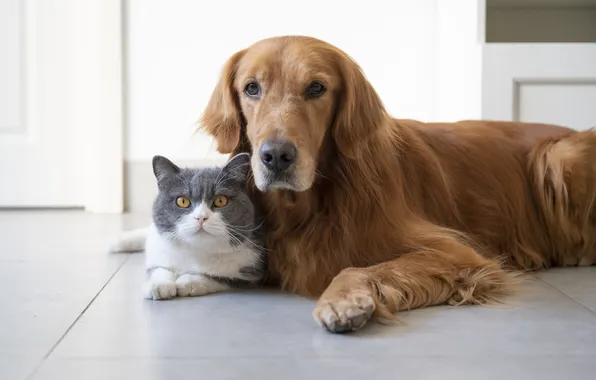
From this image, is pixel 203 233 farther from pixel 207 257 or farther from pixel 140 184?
pixel 140 184

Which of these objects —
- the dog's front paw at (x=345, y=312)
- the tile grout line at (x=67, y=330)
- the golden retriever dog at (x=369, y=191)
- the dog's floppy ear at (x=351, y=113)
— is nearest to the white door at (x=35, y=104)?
the tile grout line at (x=67, y=330)

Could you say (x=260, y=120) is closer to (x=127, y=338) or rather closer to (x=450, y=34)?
(x=127, y=338)

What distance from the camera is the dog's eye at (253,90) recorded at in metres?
1.69

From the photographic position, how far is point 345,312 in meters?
1.36

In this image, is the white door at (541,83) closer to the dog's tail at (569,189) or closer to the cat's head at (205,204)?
the dog's tail at (569,189)

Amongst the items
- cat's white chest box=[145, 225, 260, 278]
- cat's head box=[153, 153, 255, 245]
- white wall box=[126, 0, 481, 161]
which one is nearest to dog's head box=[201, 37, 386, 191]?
cat's head box=[153, 153, 255, 245]

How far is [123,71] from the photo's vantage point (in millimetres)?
3391

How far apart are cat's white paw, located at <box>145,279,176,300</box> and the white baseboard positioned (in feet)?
5.96

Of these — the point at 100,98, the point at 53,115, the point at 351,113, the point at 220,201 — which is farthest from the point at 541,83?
the point at 53,115

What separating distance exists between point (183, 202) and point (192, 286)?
0.20 meters

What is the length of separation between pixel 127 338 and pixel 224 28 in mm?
2326

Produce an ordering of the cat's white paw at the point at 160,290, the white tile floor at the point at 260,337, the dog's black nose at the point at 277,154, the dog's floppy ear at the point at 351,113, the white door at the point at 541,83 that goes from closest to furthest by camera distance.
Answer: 1. the white tile floor at the point at 260,337
2. the dog's black nose at the point at 277,154
3. the cat's white paw at the point at 160,290
4. the dog's floppy ear at the point at 351,113
5. the white door at the point at 541,83

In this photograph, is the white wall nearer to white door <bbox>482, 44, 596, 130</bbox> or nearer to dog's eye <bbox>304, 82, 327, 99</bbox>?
white door <bbox>482, 44, 596, 130</bbox>

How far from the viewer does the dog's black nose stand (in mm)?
1516
